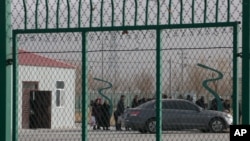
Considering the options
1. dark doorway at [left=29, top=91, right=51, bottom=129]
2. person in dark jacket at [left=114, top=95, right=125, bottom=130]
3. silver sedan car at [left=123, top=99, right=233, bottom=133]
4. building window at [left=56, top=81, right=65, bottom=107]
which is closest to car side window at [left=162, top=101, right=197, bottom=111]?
silver sedan car at [left=123, top=99, right=233, bottom=133]

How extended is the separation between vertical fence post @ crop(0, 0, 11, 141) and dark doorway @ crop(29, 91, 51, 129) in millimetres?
16236

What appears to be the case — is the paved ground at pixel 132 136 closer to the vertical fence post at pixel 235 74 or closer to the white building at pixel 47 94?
the white building at pixel 47 94

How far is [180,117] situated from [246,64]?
14777mm

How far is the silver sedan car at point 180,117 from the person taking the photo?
22.4 metres

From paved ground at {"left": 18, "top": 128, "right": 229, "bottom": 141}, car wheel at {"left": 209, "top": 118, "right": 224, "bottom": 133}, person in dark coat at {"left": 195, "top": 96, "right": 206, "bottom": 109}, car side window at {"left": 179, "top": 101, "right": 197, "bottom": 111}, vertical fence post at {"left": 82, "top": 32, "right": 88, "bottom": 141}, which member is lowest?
paved ground at {"left": 18, "top": 128, "right": 229, "bottom": 141}

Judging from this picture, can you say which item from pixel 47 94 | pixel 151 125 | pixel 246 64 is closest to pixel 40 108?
pixel 47 94

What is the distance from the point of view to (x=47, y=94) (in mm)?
30828

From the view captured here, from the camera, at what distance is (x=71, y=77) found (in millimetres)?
30062

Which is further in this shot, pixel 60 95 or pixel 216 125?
pixel 60 95

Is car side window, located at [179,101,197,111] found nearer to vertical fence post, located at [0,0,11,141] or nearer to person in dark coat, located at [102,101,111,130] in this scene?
person in dark coat, located at [102,101,111,130]

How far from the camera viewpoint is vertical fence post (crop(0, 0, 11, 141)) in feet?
31.2

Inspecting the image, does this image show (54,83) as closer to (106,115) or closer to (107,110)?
(106,115)

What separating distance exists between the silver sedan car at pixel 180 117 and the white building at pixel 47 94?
Result: 3773 mm

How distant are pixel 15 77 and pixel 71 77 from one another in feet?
67.4
